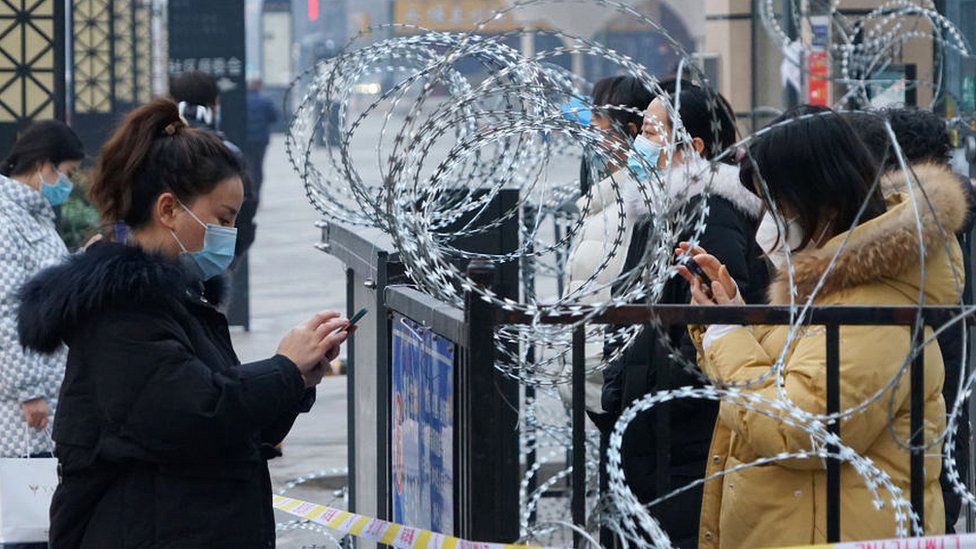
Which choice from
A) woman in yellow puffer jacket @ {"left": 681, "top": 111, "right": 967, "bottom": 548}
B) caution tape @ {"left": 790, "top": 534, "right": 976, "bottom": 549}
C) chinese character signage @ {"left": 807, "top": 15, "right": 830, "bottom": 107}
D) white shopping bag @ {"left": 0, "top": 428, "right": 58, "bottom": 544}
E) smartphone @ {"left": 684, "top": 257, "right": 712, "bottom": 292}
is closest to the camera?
caution tape @ {"left": 790, "top": 534, "right": 976, "bottom": 549}

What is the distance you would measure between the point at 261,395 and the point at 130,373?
267 millimetres

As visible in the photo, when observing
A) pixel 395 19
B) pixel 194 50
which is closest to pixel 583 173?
pixel 194 50

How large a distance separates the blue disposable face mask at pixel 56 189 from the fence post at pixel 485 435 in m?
3.71

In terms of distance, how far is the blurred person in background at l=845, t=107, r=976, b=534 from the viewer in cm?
409

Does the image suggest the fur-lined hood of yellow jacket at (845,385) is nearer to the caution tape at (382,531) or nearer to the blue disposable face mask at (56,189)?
the caution tape at (382,531)

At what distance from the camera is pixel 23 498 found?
17.4 ft

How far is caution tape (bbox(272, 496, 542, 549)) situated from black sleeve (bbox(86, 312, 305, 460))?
47 centimetres

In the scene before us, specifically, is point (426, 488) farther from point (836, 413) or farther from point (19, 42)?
point (19, 42)

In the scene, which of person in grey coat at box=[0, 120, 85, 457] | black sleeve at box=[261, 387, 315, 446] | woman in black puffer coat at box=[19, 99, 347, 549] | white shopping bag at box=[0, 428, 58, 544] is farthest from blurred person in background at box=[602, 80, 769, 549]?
person in grey coat at box=[0, 120, 85, 457]

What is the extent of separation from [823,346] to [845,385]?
0.40ft

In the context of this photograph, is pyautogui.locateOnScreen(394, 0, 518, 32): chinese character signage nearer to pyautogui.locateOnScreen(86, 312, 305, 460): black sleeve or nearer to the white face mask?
the white face mask

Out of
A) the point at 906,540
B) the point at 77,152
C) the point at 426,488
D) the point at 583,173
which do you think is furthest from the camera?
the point at 77,152

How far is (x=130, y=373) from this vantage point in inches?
126

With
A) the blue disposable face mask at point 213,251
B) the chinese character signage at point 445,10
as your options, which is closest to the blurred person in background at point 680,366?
the blue disposable face mask at point 213,251
